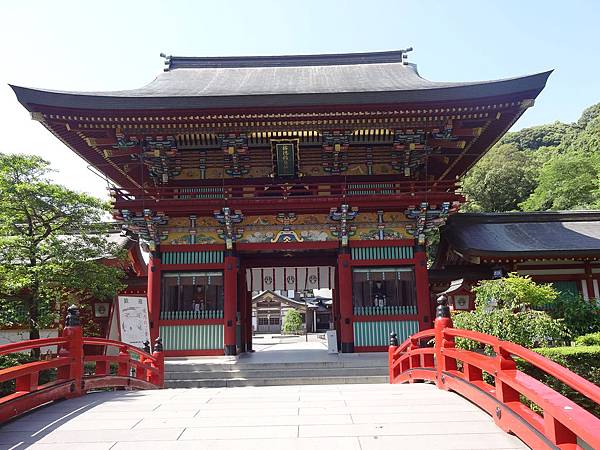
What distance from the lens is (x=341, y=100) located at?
1265 centimetres

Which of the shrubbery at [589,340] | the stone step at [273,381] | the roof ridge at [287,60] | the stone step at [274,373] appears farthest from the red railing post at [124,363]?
the roof ridge at [287,60]

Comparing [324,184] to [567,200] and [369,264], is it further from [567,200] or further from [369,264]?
[567,200]

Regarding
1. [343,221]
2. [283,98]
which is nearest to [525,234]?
[343,221]

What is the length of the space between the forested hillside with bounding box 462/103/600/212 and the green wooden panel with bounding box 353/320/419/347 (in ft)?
82.5

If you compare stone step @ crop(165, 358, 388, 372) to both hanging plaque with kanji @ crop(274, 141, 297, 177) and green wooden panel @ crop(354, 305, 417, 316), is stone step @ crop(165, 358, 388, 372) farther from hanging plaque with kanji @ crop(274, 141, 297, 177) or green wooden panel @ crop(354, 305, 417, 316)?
hanging plaque with kanji @ crop(274, 141, 297, 177)

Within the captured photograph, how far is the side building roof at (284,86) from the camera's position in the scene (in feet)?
41.0

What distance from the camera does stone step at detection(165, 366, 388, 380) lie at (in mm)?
12023

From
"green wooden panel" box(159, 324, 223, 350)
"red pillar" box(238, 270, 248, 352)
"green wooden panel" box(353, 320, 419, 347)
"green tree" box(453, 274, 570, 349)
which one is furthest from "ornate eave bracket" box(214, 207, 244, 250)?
"green tree" box(453, 274, 570, 349)

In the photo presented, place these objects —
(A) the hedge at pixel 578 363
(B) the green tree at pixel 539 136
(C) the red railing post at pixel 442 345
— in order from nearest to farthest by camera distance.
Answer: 1. (C) the red railing post at pixel 442 345
2. (A) the hedge at pixel 578 363
3. (B) the green tree at pixel 539 136

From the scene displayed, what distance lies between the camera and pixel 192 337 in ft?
45.9

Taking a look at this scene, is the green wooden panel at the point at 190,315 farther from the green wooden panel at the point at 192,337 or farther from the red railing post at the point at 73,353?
the red railing post at the point at 73,353

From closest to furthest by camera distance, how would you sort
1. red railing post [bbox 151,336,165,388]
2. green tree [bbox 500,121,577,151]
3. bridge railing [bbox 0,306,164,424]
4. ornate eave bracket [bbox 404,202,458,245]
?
bridge railing [bbox 0,306,164,424] < red railing post [bbox 151,336,165,388] < ornate eave bracket [bbox 404,202,458,245] < green tree [bbox 500,121,577,151]

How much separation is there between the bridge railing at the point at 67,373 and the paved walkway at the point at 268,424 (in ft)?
0.68

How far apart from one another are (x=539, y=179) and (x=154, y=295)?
36.8 meters
